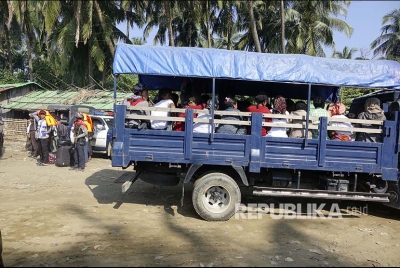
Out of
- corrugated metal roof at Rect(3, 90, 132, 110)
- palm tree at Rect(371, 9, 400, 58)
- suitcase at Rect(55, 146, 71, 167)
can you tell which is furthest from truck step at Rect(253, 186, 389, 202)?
palm tree at Rect(371, 9, 400, 58)

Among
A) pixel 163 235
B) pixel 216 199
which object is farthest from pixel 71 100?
pixel 163 235

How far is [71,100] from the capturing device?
17828mm

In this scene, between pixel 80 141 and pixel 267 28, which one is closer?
pixel 80 141

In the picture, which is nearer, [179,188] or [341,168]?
[341,168]

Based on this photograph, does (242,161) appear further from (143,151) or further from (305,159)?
(143,151)

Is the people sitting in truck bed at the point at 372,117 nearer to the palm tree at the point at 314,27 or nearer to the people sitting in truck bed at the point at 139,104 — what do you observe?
the people sitting in truck bed at the point at 139,104

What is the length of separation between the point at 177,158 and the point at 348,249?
2.68 m

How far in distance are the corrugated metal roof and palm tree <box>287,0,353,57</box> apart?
1160 cm

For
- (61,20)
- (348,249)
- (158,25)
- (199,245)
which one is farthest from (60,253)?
(158,25)

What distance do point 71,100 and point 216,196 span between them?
14.5 meters

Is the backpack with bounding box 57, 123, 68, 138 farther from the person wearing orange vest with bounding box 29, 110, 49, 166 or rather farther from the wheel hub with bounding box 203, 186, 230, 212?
the wheel hub with bounding box 203, 186, 230, 212

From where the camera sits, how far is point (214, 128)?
536cm

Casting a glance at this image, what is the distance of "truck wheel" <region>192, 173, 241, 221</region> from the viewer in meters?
5.28

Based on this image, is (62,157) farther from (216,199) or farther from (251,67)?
(251,67)
